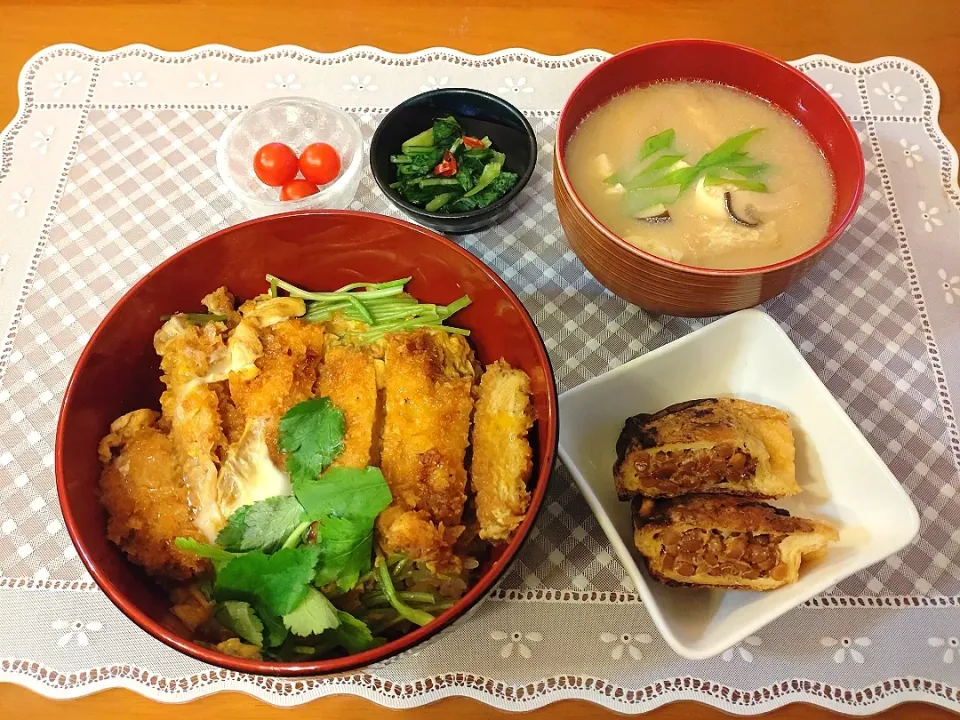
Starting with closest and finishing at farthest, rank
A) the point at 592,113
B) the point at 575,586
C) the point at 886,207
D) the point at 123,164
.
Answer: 1. the point at 575,586
2. the point at 592,113
3. the point at 886,207
4. the point at 123,164

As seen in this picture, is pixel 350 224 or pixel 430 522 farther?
pixel 350 224

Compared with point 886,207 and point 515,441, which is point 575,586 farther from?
point 886,207

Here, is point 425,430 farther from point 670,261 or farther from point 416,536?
point 670,261

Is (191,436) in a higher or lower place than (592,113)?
lower

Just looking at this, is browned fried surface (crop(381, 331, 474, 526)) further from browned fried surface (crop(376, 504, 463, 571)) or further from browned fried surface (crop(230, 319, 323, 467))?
browned fried surface (crop(230, 319, 323, 467))

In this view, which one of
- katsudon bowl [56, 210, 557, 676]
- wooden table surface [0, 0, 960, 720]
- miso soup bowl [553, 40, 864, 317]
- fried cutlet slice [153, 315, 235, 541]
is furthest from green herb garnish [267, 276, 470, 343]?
wooden table surface [0, 0, 960, 720]

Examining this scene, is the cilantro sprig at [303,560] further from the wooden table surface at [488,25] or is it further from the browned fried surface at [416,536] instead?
the wooden table surface at [488,25]

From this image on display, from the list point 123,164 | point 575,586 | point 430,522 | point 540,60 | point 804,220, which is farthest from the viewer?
point 540,60

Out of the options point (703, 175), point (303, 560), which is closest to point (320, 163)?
point (703, 175)

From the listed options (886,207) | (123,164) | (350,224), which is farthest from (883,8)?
(123,164)
